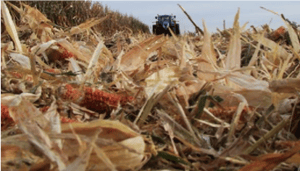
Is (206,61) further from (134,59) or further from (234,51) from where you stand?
(134,59)

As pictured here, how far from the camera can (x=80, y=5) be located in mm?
11477

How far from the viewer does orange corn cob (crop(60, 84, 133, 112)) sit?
100cm

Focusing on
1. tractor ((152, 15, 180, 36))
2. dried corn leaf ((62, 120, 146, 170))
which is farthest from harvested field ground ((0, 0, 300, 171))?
tractor ((152, 15, 180, 36))

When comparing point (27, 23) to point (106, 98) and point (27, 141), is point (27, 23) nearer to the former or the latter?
point (106, 98)

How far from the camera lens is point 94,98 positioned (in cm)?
100

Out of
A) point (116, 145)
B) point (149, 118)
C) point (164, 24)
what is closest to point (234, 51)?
point (149, 118)

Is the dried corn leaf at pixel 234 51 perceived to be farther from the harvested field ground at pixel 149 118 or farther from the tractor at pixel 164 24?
the tractor at pixel 164 24

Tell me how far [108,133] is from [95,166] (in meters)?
0.08

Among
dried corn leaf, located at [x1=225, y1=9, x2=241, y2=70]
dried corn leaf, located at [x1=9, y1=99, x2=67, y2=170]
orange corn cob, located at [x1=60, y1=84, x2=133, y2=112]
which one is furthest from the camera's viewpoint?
dried corn leaf, located at [x1=225, y1=9, x2=241, y2=70]

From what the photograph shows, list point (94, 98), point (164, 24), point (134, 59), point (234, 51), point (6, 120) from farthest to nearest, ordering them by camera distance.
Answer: point (164, 24), point (134, 59), point (234, 51), point (94, 98), point (6, 120)

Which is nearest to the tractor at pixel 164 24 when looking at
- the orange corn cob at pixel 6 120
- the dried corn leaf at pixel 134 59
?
the dried corn leaf at pixel 134 59

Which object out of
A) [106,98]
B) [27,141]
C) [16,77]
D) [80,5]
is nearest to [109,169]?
[27,141]

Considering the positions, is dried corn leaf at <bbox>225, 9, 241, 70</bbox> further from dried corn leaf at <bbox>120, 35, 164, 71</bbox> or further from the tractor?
the tractor

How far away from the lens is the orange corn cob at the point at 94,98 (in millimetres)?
997
